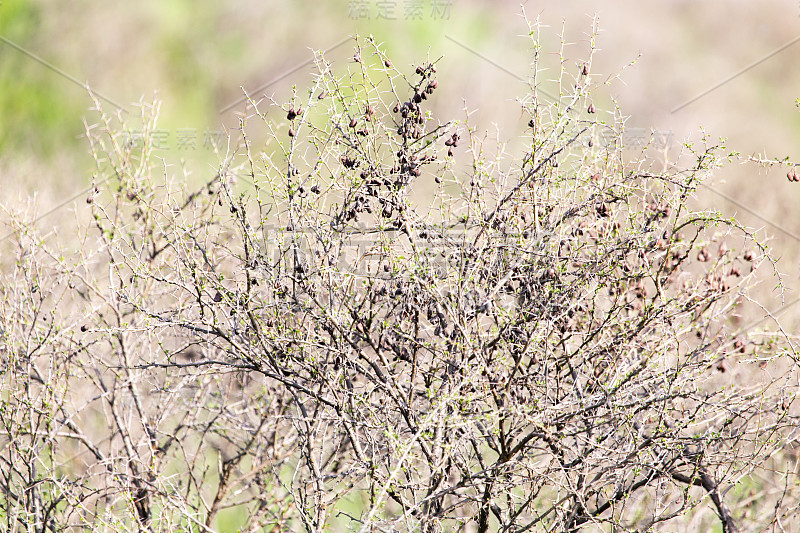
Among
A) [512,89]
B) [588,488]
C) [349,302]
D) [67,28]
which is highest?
[67,28]

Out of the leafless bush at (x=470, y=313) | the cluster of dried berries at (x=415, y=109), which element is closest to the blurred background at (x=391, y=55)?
the leafless bush at (x=470, y=313)

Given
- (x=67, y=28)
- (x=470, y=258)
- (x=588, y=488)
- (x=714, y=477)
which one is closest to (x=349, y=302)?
(x=470, y=258)

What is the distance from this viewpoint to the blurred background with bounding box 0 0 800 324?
14.0 m

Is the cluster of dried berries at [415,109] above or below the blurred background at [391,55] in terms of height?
below

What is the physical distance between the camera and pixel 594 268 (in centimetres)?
313

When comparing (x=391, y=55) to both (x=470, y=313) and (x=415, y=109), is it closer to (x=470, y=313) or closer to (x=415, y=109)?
(x=415, y=109)

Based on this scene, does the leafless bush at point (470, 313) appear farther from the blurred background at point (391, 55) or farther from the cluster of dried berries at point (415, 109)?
the blurred background at point (391, 55)

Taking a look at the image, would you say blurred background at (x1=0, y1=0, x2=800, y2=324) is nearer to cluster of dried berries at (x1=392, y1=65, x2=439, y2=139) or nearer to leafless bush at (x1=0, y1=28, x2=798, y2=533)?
leafless bush at (x1=0, y1=28, x2=798, y2=533)

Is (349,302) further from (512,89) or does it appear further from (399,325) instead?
(512,89)

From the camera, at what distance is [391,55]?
543 inches

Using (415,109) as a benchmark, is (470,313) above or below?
below

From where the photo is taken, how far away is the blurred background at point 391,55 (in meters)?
14.0

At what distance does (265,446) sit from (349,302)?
181cm

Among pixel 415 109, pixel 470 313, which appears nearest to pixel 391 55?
pixel 415 109
